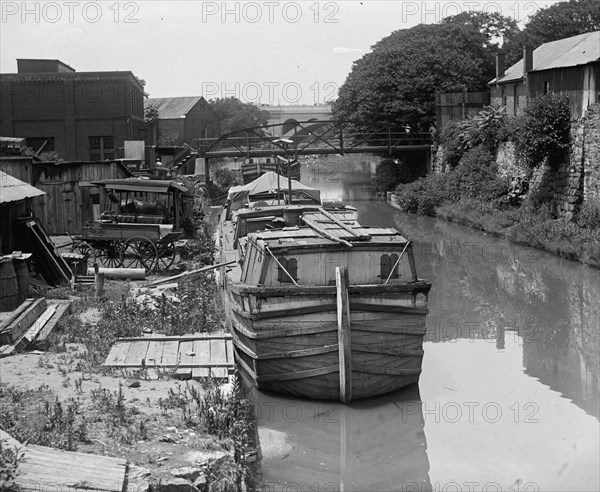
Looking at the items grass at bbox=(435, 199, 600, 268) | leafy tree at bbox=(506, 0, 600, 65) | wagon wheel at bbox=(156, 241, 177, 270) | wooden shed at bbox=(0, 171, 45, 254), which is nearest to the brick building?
grass at bbox=(435, 199, 600, 268)

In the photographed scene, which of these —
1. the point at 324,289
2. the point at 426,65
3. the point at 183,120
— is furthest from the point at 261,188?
the point at 183,120

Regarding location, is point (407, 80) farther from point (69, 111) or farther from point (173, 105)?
point (173, 105)

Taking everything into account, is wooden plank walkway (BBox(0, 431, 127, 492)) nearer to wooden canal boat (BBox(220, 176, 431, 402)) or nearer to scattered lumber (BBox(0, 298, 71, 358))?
scattered lumber (BBox(0, 298, 71, 358))

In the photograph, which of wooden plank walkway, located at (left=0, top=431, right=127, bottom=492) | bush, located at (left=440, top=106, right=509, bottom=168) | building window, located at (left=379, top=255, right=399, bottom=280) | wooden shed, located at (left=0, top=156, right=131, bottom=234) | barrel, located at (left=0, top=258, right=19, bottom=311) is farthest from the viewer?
bush, located at (left=440, top=106, right=509, bottom=168)

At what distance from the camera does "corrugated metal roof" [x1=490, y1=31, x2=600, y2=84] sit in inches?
1190

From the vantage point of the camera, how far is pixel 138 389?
11.4m

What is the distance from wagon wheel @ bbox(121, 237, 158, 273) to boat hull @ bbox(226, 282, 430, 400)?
8.33 metres

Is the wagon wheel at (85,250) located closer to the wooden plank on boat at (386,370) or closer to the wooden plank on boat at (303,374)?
the wooden plank on boat at (303,374)

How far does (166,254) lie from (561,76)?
1670cm

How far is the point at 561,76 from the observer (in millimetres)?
31859

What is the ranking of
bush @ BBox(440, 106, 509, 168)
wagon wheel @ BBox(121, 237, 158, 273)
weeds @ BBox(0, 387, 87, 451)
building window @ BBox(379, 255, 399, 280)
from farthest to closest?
bush @ BBox(440, 106, 509, 168), wagon wheel @ BBox(121, 237, 158, 273), building window @ BBox(379, 255, 399, 280), weeds @ BBox(0, 387, 87, 451)

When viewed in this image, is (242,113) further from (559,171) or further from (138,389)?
(138,389)

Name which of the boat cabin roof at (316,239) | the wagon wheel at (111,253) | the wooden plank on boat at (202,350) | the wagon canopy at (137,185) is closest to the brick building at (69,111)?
the wagon canopy at (137,185)

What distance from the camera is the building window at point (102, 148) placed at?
41438 mm
